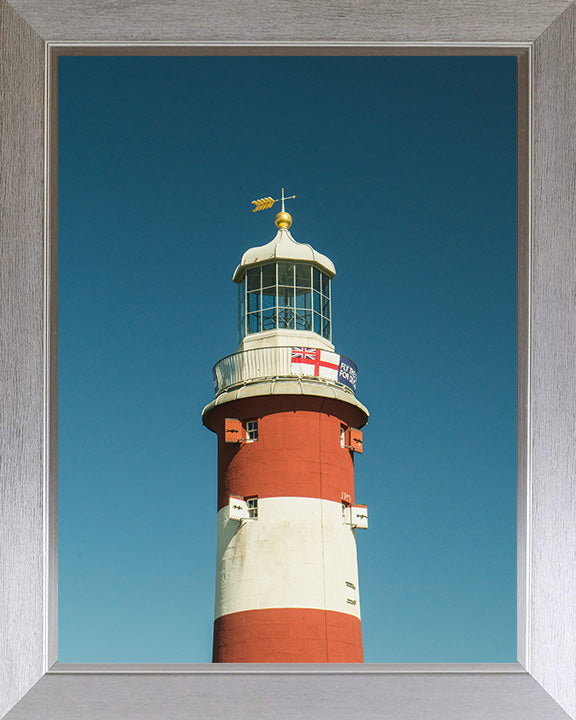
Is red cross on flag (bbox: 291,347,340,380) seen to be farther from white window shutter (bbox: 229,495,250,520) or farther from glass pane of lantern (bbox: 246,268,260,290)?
white window shutter (bbox: 229,495,250,520)

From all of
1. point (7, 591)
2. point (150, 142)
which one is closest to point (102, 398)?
point (150, 142)

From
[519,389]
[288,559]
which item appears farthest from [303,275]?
[519,389]

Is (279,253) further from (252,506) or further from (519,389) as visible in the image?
(519,389)

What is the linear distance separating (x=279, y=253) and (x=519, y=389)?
645cm

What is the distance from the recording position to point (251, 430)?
25.8 ft

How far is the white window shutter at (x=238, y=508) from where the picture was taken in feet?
24.7

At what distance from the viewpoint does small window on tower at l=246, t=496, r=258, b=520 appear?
7570mm

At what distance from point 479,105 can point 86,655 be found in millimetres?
2105

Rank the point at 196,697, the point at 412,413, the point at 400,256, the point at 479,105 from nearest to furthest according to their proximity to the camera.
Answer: the point at 196,697
the point at 479,105
the point at 400,256
the point at 412,413

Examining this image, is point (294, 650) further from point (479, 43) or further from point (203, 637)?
point (479, 43)

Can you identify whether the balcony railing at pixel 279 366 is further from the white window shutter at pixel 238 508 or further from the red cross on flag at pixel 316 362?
the white window shutter at pixel 238 508

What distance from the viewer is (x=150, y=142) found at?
11.5ft

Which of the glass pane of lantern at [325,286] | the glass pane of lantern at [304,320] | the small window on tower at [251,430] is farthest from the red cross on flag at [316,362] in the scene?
the small window on tower at [251,430]

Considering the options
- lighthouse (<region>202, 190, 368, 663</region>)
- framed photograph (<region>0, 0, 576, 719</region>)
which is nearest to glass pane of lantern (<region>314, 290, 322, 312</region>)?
lighthouse (<region>202, 190, 368, 663</region>)
